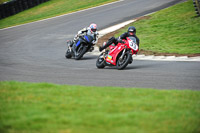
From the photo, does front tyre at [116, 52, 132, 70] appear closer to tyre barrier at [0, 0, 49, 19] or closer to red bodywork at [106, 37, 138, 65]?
red bodywork at [106, 37, 138, 65]

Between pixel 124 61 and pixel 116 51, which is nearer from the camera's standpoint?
pixel 124 61

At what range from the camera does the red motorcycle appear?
1061 cm

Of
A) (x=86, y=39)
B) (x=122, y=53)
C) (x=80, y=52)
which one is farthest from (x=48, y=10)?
(x=122, y=53)

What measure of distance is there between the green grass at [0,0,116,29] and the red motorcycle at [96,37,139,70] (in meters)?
19.7

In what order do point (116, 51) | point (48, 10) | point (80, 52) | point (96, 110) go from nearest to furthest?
point (96, 110)
point (116, 51)
point (80, 52)
point (48, 10)

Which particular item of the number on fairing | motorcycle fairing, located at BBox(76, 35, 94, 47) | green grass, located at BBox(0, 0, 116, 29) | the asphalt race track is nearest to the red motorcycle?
the number on fairing

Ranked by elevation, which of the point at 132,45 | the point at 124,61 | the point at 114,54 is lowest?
the point at 124,61

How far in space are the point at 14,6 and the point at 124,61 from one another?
24022mm

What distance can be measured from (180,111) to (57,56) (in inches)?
437

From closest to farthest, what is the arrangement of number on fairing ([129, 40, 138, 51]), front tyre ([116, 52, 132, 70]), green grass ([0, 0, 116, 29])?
A: front tyre ([116, 52, 132, 70]) → number on fairing ([129, 40, 138, 51]) → green grass ([0, 0, 116, 29])

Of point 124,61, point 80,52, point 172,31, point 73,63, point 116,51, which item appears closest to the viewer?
point 124,61

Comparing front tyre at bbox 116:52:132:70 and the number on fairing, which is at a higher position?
the number on fairing

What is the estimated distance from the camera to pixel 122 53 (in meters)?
10.8

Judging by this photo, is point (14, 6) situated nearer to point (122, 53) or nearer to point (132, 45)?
point (122, 53)
